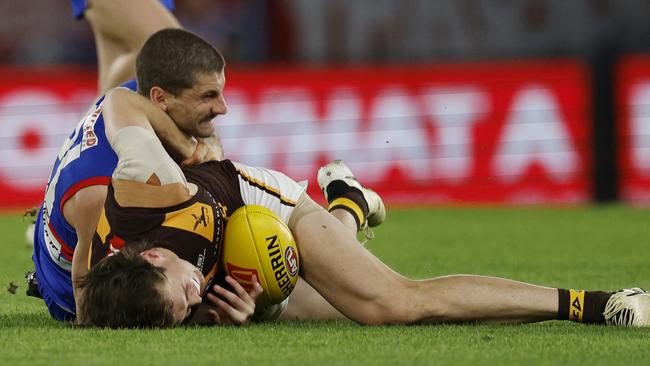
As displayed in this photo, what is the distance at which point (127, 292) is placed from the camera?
4.86 meters

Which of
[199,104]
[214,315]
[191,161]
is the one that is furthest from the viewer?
[191,161]

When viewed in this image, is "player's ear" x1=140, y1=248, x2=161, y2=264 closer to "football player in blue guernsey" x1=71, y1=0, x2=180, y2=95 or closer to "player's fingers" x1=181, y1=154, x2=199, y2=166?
"player's fingers" x1=181, y1=154, x2=199, y2=166

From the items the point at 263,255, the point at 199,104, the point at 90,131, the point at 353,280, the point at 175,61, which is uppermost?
the point at 175,61

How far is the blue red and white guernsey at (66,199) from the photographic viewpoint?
5.43 metres

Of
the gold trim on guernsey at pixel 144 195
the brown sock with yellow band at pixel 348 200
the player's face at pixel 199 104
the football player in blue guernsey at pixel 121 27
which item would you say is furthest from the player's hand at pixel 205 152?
the football player in blue guernsey at pixel 121 27

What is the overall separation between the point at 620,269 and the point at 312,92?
5.45 metres

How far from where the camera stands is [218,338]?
194 inches

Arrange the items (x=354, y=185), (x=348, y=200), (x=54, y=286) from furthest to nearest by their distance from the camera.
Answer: (x=354, y=185) < (x=348, y=200) < (x=54, y=286)

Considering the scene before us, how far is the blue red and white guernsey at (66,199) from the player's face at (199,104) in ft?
1.05

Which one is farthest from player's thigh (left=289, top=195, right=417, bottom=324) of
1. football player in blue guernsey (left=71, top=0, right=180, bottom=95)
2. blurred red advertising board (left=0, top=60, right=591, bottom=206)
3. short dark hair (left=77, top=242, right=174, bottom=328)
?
blurred red advertising board (left=0, top=60, right=591, bottom=206)

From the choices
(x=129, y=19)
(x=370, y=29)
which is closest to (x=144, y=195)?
(x=129, y=19)

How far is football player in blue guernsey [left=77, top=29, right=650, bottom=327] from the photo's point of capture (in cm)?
494

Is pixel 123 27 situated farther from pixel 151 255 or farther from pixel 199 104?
pixel 151 255

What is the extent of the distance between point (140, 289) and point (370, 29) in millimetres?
11277
